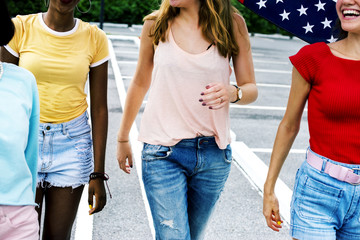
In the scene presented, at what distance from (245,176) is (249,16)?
29.4m

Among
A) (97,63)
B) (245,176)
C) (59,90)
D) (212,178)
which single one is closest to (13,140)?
(59,90)

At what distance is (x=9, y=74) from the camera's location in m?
1.68

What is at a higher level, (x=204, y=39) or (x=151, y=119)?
(x=204, y=39)

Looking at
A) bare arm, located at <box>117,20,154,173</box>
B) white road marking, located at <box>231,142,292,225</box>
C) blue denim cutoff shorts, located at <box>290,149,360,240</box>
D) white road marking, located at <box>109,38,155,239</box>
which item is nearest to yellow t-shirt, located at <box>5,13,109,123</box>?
bare arm, located at <box>117,20,154,173</box>

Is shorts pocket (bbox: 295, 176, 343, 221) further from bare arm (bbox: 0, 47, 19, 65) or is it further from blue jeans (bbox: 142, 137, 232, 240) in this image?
bare arm (bbox: 0, 47, 19, 65)

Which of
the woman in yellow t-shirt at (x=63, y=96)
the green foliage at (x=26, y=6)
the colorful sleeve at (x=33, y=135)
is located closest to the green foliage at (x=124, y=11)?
the green foliage at (x=26, y=6)

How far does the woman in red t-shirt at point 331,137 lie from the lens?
2.17 meters

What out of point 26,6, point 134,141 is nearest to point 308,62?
point 134,141

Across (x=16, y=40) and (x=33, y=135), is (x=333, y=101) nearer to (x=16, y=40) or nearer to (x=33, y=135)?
(x=33, y=135)

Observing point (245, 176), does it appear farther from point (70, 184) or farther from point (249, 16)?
point (249, 16)

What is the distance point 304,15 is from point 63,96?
4.55 ft

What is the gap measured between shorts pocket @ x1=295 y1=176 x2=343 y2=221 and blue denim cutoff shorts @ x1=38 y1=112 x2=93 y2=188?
1.16m

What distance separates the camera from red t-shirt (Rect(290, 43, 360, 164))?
2.16 meters

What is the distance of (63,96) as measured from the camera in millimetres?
2508
